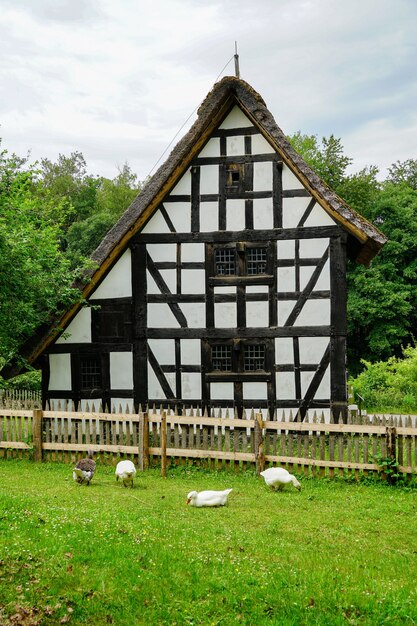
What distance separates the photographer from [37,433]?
14086 millimetres

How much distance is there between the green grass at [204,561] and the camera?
18.7 ft

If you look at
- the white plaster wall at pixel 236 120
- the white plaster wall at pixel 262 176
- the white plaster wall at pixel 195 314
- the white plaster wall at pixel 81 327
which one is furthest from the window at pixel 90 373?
the white plaster wall at pixel 236 120

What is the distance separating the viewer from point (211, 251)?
16.0m

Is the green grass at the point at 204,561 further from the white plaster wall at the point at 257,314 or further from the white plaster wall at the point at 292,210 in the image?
the white plaster wall at the point at 292,210

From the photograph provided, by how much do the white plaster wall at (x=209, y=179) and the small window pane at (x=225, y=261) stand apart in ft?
5.70

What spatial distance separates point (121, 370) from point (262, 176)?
6841 millimetres

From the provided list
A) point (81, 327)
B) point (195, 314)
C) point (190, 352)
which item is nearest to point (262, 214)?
point (195, 314)

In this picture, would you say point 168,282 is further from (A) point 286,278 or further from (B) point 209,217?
(A) point 286,278

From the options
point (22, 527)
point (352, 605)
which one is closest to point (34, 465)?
point (22, 527)

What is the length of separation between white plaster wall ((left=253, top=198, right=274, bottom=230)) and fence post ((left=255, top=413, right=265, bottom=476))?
5.71 m

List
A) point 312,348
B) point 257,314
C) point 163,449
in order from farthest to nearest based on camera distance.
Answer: point 257,314 < point 312,348 < point 163,449

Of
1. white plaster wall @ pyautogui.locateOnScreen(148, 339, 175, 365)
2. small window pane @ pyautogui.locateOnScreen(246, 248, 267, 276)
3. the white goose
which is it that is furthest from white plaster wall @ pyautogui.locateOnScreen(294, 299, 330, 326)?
the white goose

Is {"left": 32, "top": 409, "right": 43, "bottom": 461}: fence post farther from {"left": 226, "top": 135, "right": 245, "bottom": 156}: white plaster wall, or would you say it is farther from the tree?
{"left": 226, "top": 135, "right": 245, "bottom": 156}: white plaster wall

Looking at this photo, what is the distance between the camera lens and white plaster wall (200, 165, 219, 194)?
16.0m
